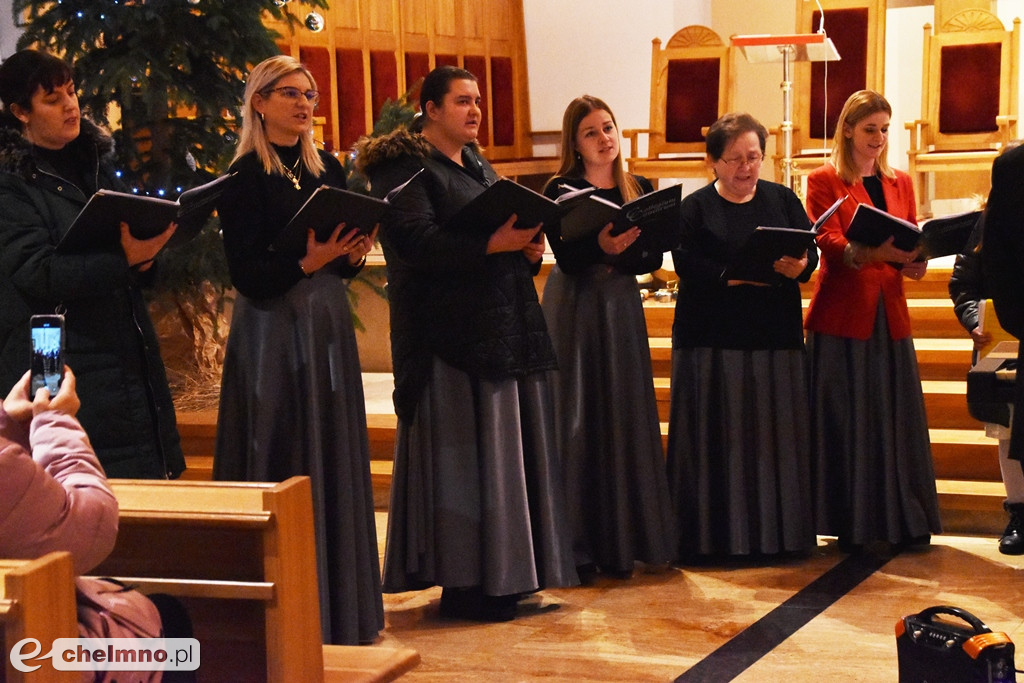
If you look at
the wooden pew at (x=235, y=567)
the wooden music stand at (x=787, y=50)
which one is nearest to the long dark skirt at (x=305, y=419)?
the wooden pew at (x=235, y=567)

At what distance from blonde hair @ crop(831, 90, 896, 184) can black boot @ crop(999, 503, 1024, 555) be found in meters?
1.17

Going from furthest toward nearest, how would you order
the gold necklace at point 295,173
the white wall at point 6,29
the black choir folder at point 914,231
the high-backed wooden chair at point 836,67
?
the high-backed wooden chair at point 836,67
the white wall at point 6,29
the black choir folder at point 914,231
the gold necklace at point 295,173

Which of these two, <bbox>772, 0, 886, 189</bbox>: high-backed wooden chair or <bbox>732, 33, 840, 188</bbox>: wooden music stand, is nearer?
<bbox>732, 33, 840, 188</bbox>: wooden music stand

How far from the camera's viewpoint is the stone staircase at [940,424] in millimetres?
4836

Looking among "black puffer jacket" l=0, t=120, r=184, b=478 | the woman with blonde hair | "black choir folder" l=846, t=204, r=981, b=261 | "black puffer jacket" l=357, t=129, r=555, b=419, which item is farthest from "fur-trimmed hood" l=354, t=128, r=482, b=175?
"black choir folder" l=846, t=204, r=981, b=261

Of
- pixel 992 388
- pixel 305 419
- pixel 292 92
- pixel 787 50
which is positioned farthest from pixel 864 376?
pixel 787 50

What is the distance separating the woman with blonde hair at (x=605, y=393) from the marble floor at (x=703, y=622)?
0.15m

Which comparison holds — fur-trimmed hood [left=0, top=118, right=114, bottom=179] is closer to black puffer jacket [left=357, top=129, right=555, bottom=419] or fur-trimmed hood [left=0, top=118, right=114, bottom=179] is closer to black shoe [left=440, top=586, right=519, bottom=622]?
black puffer jacket [left=357, top=129, right=555, bottom=419]

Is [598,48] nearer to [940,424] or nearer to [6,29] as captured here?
[6,29]

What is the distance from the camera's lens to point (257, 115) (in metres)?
3.54

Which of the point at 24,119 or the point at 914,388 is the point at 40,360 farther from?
the point at 914,388

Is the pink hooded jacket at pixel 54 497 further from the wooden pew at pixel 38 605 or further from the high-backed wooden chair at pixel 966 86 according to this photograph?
the high-backed wooden chair at pixel 966 86

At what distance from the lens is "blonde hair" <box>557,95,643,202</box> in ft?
13.9

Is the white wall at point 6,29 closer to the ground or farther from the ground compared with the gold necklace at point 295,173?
farther from the ground
